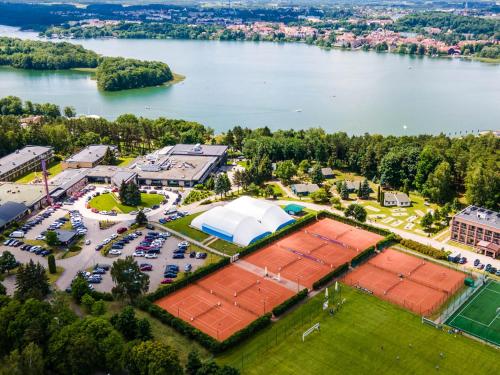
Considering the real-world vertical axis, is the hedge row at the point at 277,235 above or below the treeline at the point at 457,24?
below

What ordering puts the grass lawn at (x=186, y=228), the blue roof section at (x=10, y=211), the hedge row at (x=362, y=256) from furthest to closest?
the blue roof section at (x=10, y=211), the grass lawn at (x=186, y=228), the hedge row at (x=362, y=256)

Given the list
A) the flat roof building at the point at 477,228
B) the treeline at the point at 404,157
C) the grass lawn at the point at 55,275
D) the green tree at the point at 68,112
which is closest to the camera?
the grass lawn at the point at 55,275

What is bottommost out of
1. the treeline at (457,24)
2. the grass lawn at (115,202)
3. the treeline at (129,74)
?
the grass lawn at (115,202)

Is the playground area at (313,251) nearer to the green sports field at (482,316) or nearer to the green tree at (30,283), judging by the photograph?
the green sports field at (482,316)

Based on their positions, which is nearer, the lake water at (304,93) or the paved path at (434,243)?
the paved path at (434,243)

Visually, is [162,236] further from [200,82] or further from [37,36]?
[37,36]

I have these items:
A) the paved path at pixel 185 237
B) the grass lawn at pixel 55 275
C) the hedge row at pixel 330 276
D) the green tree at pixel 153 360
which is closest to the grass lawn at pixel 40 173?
Result: the paved path at pixel 185 237

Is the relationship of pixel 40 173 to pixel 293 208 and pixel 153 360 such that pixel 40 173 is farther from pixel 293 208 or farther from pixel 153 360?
pixel 153 360

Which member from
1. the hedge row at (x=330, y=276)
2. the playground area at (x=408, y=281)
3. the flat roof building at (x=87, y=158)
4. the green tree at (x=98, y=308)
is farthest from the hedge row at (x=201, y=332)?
the flat roof building at (x=87, y=158)
